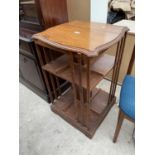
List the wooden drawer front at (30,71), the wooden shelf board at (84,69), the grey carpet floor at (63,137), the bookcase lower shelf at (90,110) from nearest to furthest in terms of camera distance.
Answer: the wooden shelf board at (84,69)
the grey carpet floor at (63,137)
the bookcase lower shelf at (90,110)
the wooden drawer front at (30,71)

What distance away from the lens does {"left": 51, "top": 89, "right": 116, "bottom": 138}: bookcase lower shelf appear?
51.8 inches

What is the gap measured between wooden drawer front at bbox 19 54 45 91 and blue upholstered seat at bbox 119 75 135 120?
0.92 m

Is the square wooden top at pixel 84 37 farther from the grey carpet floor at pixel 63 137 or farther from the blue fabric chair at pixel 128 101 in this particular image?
the grey carpet floor at pixel 63 137

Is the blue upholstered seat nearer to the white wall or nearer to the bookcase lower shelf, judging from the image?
the bookcase lower shelf

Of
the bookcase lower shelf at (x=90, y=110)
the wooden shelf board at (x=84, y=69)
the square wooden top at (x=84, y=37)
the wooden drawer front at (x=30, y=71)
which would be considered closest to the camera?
the square wooden top at (x=84, y=37)

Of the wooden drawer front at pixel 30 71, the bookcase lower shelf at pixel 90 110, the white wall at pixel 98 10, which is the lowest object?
the bookcase lower shelf at pixel 90 110

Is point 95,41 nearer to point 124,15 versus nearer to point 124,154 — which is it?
point 124,154

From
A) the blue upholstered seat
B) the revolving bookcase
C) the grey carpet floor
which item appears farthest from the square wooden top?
the grey carpet floor

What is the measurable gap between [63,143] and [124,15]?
7.50 feet

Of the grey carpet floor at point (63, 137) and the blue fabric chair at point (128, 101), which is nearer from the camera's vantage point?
the blue fabric chair at point (128, 101)

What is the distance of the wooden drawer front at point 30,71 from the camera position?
1479mm

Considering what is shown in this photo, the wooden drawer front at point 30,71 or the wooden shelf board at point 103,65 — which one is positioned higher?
the wooden shelf board at point 103,65

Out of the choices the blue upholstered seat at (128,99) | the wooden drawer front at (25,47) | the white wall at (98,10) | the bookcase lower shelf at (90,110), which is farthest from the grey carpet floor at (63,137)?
the white wall at (98,10)
